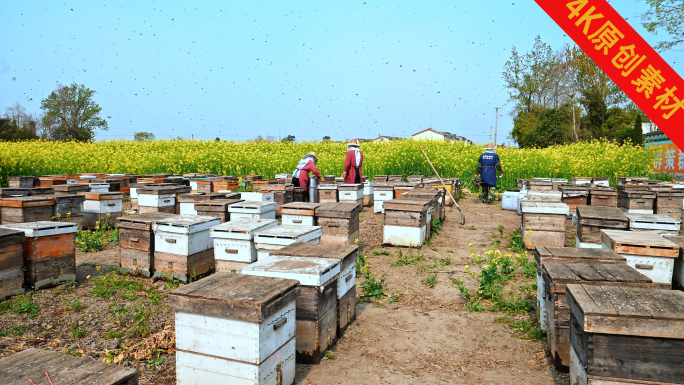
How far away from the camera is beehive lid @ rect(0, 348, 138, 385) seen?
7.70 feet

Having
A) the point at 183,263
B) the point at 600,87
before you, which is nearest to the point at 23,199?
the point at 183,263

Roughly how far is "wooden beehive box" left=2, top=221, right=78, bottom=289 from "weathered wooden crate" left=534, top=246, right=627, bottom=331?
239 inches

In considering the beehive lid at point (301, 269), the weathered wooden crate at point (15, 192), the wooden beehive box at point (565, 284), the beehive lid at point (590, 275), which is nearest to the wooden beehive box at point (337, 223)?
the beehive lid at point (301, 269)

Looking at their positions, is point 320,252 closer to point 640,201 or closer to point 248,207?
point 248,207

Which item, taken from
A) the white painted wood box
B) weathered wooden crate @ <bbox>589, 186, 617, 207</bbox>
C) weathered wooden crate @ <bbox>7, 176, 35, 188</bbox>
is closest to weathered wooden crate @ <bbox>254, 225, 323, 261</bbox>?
the white painted wood box

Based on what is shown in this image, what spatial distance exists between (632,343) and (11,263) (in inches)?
256

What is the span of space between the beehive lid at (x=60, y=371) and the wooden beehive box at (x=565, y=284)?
3350 millimetres

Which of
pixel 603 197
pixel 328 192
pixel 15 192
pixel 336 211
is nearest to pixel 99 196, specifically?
pixel 15 192

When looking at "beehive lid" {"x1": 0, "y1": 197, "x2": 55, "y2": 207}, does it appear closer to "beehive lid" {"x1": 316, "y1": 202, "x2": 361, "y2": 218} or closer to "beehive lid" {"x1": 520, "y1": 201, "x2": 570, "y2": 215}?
"beehive lid" {"x1": 316, "y1": 202, "x2": 361, "y2": 218}

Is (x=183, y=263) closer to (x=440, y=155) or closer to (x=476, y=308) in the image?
(x=476, y=308)

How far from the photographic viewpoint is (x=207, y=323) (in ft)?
10.8

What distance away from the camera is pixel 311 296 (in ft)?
12.9

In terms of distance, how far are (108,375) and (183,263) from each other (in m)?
3.70

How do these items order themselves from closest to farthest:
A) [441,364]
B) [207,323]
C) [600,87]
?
1. [207,323]
2. [441,364]
3. [600,87]
